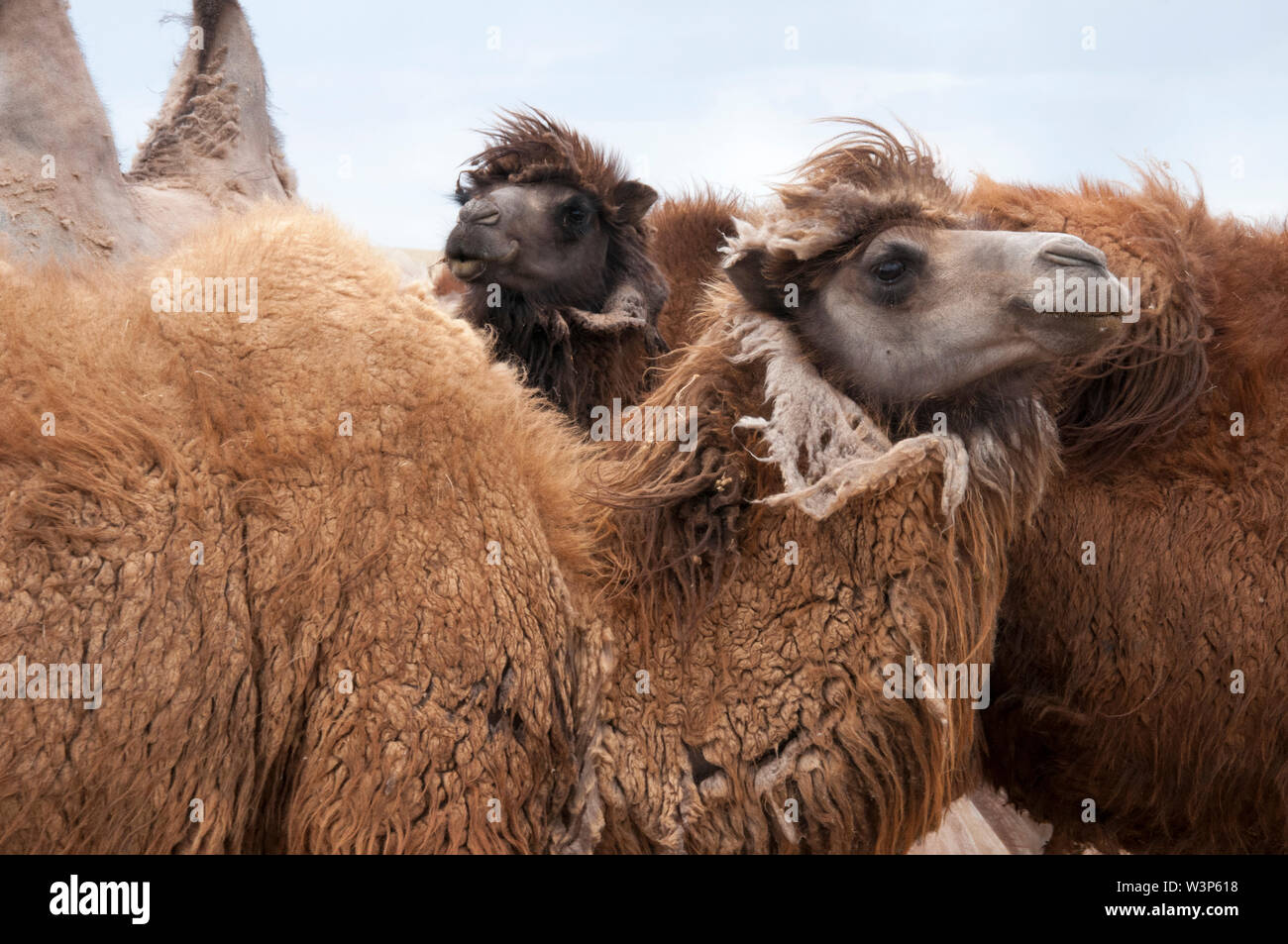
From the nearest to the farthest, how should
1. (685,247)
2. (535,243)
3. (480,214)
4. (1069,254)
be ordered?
(1069,254) → (480,214) → (535,243) → (685,247)

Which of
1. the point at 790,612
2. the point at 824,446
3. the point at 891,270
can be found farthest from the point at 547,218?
the point at 790,612

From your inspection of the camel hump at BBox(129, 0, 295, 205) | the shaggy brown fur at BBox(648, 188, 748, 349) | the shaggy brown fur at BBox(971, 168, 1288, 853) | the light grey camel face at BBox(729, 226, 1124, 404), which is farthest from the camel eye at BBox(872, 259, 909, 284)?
the camel hump at BBox(129, 0, 295, 205)

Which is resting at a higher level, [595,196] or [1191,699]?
[595,196]

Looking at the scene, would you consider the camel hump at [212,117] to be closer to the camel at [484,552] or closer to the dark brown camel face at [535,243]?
the dark brown camel face at [535,243]

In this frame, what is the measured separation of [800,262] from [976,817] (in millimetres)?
4086

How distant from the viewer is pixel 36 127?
5836mm

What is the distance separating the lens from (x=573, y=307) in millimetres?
5875

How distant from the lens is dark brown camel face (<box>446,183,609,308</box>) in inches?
219

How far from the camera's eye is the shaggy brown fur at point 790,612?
Result: 9.66 feet

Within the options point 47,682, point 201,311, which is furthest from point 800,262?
point 47,682

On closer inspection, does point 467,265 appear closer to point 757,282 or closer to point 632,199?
point 632,199

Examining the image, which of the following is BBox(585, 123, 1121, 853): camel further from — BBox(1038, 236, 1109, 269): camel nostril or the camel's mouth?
the camel's mouth

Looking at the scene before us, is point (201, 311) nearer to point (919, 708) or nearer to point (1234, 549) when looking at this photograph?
point (919, 708)

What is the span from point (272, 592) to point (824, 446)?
4.72 feet
